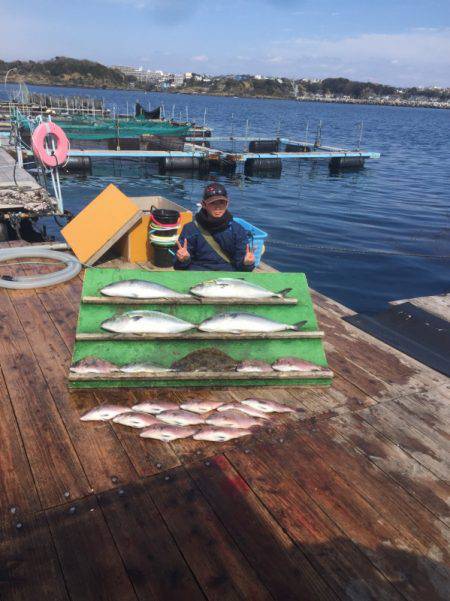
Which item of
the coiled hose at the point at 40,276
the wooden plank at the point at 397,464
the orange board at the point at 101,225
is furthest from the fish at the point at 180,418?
the orange board at the point at 101,225

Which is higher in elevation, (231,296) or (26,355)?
(231,296)

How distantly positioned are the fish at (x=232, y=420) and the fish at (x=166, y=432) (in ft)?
0.70

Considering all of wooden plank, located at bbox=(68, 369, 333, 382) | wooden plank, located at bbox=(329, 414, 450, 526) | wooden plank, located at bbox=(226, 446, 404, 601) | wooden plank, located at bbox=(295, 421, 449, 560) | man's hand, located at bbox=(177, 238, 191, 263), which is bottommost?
wooden plank, located at bbox=(226, 446, 404, 601)

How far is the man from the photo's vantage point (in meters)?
6.38

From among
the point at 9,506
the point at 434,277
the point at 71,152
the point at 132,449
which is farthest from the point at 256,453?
the point at 71,152

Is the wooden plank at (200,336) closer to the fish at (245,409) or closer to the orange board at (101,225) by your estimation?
the fish at (245,409)

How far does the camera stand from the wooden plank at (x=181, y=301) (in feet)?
15.9

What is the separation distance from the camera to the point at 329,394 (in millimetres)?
4590

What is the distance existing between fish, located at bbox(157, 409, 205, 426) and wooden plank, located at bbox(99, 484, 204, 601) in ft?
2.55

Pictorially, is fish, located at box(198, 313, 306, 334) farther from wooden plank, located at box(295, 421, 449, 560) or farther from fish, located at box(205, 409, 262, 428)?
wooden plank, located at box(295, 421, 449, 560)

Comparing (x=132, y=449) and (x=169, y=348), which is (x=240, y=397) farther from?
(x=132, y=449)

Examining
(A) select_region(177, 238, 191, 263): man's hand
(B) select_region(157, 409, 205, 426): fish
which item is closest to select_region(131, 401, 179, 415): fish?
(B) select_region(157, 409, 205, 426): fish

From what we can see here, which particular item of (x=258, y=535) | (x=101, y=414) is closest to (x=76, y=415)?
(x=101, y=414)

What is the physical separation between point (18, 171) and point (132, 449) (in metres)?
14.8
